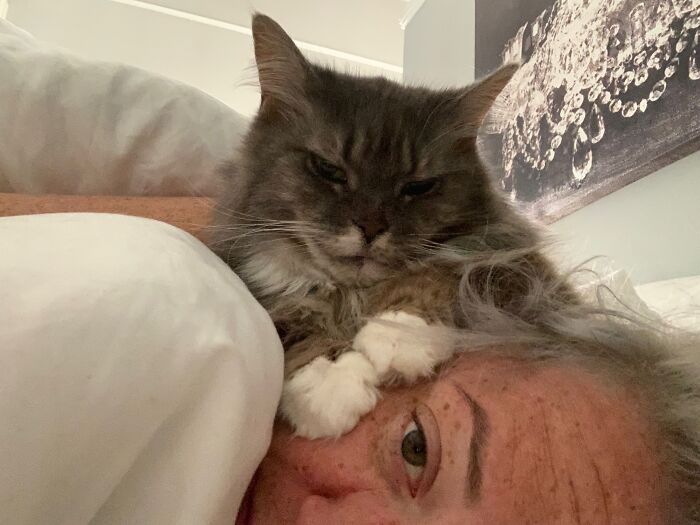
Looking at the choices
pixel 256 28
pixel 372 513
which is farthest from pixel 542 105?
pixel 372 513

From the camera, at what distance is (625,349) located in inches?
28.0

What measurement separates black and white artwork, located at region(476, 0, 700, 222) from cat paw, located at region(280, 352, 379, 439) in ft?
2.26

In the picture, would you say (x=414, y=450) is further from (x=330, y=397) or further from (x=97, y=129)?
(x=97, y=129)

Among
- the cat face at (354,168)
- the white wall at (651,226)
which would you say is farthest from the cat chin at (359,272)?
the white wall at (651,226)

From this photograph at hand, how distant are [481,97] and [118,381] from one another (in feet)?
2.97

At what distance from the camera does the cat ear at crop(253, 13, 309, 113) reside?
3.54 ft

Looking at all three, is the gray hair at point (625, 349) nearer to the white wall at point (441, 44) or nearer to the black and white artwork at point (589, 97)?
the black and white artwork at point (589, 97)

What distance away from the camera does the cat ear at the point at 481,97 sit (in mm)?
1126

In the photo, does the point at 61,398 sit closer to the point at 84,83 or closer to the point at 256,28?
the point at 256,28

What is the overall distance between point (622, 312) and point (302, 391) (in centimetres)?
42

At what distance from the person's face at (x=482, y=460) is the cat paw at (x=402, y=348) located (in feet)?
0.08

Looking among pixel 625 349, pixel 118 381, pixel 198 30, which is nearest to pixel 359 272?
pixel 625 349

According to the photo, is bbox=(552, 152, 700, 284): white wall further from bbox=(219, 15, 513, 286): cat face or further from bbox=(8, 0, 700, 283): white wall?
bbox=(219, 15, 513, 286): cat face

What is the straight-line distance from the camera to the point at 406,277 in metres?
0.93
